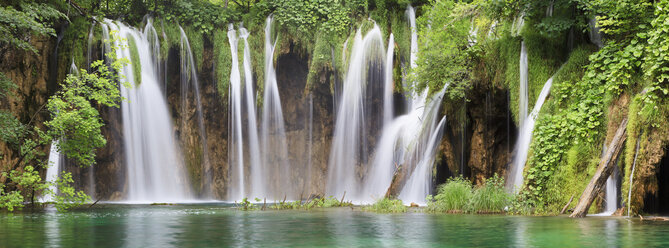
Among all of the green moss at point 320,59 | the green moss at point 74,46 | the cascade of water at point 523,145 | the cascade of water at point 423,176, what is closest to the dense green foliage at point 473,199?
the cascade of water at point 523,145

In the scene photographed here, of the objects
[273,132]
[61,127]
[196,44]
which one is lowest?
[61,127]

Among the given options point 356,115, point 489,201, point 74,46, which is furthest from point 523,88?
point 74,46

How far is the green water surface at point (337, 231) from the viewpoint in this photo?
836 cm

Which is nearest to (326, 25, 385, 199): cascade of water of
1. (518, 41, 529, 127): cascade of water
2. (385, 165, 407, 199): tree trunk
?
(385, 165, 407, 199): tree trunk

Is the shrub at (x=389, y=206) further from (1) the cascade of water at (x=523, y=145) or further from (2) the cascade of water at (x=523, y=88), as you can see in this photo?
(2) the cascade of water at (x=523, y=88)

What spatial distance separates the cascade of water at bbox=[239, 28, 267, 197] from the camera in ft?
83.5

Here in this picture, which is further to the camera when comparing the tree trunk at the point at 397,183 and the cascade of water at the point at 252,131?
the cascade of water at the point at 252,131

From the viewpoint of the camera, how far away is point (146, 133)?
23.9m

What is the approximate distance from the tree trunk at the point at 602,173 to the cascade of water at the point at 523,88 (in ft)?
11.6

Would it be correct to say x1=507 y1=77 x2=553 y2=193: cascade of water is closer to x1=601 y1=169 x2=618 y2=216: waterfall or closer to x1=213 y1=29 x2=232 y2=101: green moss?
x1=601 y1=169 x2=618 y2=216: waterfall

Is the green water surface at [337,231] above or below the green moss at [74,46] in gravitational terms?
below

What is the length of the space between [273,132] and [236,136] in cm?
164

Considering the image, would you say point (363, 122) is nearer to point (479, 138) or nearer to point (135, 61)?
point (479, 138)

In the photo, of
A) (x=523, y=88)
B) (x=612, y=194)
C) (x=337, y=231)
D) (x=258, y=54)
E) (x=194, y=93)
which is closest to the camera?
(x=337, y=231)
